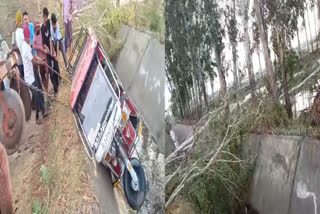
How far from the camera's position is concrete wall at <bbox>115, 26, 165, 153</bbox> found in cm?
282

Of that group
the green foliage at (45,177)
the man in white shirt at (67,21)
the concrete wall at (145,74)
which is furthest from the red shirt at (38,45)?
the green foliage at (45,177)

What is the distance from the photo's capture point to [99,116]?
2.69 m

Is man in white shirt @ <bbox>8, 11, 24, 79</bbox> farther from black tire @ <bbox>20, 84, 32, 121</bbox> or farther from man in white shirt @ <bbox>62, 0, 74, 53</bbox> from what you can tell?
man in white shirt @ <bbox>62, 0, 74, 53</bbox>

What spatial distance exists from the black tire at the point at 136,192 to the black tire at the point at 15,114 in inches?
23.6

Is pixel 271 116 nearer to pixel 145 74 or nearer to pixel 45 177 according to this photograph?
pixel 145 74

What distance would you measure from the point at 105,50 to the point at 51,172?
2.28 ft

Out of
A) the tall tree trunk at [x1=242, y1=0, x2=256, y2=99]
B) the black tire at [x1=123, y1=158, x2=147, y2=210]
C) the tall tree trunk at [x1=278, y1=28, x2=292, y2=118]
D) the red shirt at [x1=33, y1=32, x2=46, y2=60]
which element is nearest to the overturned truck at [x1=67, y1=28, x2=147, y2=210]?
the black tire at [x1=123, y1=158, x2=147, y2=210]

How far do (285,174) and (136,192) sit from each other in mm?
807

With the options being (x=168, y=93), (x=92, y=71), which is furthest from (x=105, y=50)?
(x=168, y=93)

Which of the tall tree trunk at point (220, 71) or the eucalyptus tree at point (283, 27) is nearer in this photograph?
the eucalyptus tree at point (283, 27)

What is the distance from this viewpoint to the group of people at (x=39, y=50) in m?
2.64

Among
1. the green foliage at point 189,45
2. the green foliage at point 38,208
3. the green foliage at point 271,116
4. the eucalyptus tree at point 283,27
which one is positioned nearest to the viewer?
the green foliage at point 38,208

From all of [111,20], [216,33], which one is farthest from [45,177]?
[216,33]

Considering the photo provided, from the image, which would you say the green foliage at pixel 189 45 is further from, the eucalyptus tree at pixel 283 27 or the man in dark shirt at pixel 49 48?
the man in dark shirt at pixel 49 48
